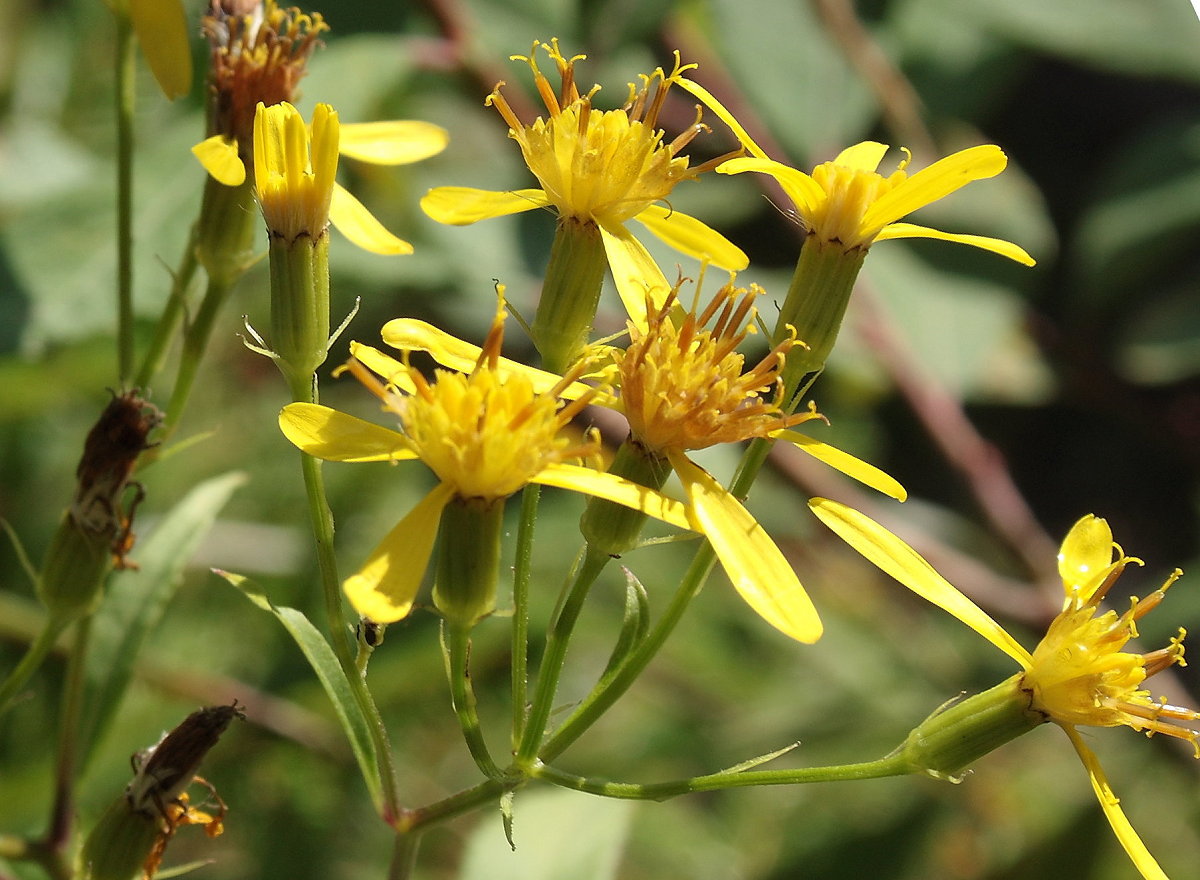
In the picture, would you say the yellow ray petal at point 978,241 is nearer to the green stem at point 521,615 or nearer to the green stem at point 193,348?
the green stem at point 521,615

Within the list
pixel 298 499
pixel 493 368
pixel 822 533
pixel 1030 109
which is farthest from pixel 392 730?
pixel 1030 109

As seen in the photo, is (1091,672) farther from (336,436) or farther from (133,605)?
(133,605)

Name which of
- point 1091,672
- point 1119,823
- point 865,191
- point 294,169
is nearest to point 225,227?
point 294,169

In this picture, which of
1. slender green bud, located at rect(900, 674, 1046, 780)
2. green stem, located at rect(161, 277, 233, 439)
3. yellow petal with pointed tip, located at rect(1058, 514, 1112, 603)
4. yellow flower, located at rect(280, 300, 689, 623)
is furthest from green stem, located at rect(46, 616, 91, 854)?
yellow petal with pointed tip, located at rect(1058, 514, 1112, 603)

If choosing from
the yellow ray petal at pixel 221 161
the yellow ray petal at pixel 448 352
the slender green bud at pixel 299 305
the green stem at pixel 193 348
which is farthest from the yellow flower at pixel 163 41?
the yellow ray petal at pixel 448 352

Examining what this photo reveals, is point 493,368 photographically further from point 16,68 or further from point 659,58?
point 16,68

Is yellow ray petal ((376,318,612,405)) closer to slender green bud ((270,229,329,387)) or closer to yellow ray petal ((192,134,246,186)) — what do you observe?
slender green bud ((270,229,329,387))

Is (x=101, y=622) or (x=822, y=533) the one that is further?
(x=822, y=533)
